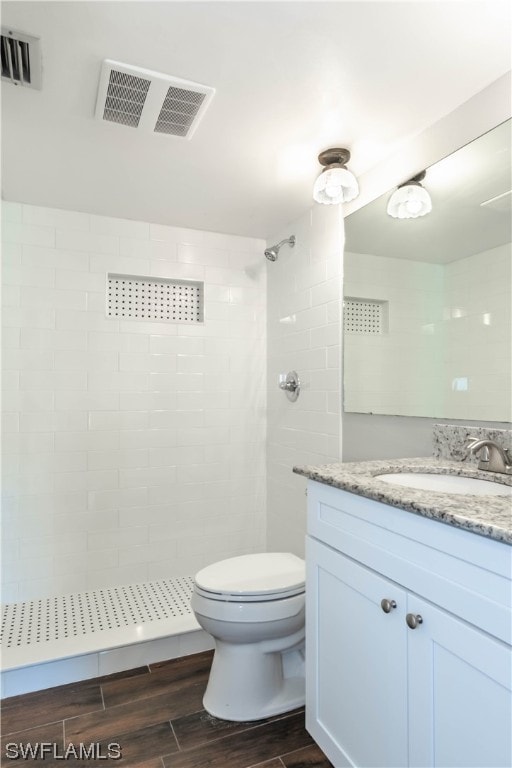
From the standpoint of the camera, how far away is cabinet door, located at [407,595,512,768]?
31.7 inches

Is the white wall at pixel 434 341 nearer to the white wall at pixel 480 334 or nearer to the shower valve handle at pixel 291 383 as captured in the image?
the white wall at pixel 480 334

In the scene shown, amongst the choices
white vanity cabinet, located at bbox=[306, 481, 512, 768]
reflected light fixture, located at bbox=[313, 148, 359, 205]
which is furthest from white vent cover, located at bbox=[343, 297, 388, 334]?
white vanity cabinet, located at bbox=[306, 481, 512, 768]

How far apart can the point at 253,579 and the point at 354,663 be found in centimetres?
54

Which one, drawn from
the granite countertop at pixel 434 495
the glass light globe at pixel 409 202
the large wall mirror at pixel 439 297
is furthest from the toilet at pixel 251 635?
the glass light globe at pixel 409 202

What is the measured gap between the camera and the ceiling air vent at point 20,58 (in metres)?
1.22

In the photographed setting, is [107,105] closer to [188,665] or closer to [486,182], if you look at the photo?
[486,182]

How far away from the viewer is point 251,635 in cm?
156

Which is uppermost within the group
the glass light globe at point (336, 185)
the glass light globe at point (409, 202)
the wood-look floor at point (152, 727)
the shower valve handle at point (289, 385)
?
the glass light globe at point (336, 185)

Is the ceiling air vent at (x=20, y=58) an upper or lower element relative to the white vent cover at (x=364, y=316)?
upper

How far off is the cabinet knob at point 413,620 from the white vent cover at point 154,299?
2104 millimetres

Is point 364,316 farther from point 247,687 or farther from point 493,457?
point 247,687

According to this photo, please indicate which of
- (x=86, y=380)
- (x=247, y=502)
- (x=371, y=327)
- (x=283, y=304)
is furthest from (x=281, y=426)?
(x=86, y=380)

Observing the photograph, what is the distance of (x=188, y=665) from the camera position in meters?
1.95

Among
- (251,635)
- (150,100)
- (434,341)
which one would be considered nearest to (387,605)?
(251,635)
